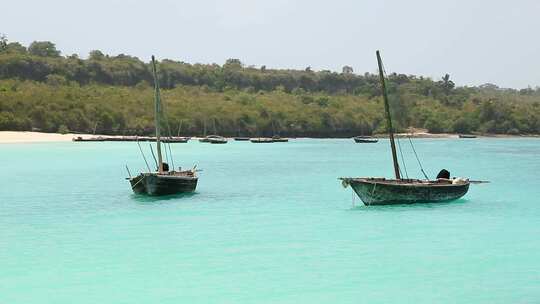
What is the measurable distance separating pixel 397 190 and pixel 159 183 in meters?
10.0

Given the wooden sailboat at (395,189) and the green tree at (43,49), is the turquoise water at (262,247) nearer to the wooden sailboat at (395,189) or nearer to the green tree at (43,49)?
the wooden sailboat at (395,189)

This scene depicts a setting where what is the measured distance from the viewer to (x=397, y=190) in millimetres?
30062

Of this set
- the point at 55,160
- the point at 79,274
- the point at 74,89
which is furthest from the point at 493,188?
the point at 74,89

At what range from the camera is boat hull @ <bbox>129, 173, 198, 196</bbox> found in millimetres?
33000

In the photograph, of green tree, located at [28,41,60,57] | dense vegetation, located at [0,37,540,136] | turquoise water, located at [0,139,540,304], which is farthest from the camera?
green tree, located at [28,41,60,57]

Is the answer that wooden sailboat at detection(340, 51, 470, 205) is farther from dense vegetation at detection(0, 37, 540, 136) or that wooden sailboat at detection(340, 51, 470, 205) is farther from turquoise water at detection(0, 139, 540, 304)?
dense vegetation at detection(0, 37, 540, 136)

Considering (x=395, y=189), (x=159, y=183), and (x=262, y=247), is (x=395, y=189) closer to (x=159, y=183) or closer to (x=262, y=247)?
(x=262, y=247)

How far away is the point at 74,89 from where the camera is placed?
13375 centimetres

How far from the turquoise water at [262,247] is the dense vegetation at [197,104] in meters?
77.2

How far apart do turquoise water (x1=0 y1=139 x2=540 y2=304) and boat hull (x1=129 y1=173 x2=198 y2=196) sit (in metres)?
0.47

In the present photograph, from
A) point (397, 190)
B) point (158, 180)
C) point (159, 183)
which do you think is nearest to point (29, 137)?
point (159, 183)

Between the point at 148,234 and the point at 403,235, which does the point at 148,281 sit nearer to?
the point at 148,234

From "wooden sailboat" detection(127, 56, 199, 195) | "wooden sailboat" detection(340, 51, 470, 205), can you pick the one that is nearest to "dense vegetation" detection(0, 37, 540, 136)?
"wooden sailboat" detection(127, 56, 199, 195)

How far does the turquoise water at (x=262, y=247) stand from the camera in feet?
56.3
